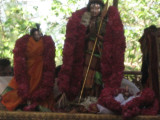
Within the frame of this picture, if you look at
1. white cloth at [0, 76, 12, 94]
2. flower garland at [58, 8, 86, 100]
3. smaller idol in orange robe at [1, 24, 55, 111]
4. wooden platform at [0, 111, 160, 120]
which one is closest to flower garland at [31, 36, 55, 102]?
smaller idol in orange robe at [1, 24, 55, 111]

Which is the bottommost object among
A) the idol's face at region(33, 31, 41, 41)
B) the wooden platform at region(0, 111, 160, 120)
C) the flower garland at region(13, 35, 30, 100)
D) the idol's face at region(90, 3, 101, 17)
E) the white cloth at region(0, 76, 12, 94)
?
the wooden platform at region(0, 111, 160, 120)

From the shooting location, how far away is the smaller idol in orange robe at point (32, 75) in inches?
122

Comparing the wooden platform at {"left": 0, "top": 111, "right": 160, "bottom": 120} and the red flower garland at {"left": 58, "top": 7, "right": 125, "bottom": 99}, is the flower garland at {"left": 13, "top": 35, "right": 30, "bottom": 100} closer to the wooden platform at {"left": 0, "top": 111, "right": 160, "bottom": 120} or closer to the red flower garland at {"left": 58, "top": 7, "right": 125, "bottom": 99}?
the red flower garland at {"left": 58, "top": 7, "right": 125, "bottom": 99}

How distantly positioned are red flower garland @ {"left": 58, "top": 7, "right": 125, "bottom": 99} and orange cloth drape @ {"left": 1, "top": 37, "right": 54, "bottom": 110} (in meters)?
0.30

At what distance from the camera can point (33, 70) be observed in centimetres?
321

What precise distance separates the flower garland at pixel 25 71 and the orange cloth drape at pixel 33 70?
0.06 meters

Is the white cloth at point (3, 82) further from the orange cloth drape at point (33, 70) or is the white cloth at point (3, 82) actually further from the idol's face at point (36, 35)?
the idol's face at point (36, 35)

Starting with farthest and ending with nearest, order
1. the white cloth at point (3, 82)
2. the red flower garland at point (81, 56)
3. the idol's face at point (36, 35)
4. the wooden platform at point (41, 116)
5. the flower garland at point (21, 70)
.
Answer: the white cloth at point (3, 82), the idol's face at point (36, 35), the red flower garland at point (81, 56), the flower garland at point (21, 70), the wooden platform at point (41, 116)

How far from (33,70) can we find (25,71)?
4.6 inches

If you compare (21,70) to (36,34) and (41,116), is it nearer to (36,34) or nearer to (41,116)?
(36,34)

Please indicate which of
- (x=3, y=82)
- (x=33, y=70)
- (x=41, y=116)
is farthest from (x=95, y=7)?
(x=3, y=82)

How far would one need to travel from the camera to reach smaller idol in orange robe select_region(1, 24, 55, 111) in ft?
10.1

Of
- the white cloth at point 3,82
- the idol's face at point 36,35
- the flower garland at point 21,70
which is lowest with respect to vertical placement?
the white cloth at point 3,82

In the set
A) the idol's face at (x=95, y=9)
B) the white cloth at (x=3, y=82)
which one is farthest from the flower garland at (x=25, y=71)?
the white cloth at (x=3, y=82)
